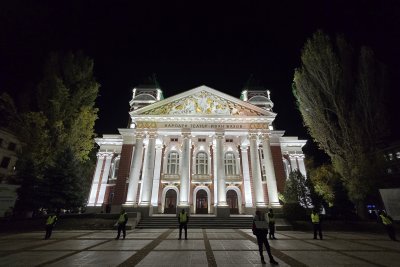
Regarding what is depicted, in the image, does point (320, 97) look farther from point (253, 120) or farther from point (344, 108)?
point (253, 120)

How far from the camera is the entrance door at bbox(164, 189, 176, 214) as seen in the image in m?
27.0

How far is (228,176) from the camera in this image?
28.1 metres

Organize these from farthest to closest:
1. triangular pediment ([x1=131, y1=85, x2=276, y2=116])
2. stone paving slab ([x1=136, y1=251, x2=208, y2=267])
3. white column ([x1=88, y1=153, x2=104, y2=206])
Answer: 1. white column ([x1=88, y1=153, x2=104, y2=206])
2. triangular pediment ([x1=131, y1=85, x2=276, y2=116])
3. stone paving slab ([x1=136, y1=251, x2=208, y2=267])

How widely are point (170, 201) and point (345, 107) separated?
893 inches

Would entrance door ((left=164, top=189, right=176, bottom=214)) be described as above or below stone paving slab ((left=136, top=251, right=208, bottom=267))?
above

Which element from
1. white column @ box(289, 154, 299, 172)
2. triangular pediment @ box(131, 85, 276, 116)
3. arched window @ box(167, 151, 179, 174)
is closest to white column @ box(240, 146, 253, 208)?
triangular pediment @ box(131, 85, 276, 116)

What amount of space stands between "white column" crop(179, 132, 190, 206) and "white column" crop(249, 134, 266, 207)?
7.42 metres

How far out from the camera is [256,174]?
23203 mm

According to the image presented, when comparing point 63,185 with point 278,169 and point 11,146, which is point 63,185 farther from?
point 11,146

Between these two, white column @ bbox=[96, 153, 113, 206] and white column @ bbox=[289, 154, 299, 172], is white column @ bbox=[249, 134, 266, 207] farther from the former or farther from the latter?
white column @ bbox=[96, 153, 113, 206]

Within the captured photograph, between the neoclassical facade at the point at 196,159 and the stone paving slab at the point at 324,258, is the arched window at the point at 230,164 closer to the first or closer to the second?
the neoclassical facade at the point at 196,159

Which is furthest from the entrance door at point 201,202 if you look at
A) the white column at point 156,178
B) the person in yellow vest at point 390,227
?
the person in yellow vest at point 390,227

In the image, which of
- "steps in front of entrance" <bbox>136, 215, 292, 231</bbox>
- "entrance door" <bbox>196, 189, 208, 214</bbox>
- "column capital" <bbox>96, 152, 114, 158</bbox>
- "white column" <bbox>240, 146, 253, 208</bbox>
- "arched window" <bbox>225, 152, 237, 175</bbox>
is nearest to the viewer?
"steps in front of entrance" <bbox>136, 215, 292, 231</bbox>

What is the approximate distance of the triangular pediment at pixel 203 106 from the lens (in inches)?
1009
